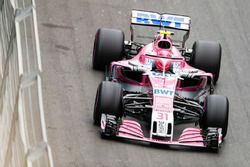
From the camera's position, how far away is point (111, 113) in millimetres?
17375

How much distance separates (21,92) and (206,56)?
38.0 ft

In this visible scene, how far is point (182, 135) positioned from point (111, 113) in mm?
1427

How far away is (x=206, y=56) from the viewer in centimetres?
2019

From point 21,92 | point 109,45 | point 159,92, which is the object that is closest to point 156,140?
point 159,92

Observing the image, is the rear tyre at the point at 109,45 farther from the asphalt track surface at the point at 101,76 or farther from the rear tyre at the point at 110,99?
the rear tyre at the point at 110,99

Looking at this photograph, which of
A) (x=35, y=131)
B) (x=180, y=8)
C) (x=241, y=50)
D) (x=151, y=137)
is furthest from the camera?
(x=180, y=8)

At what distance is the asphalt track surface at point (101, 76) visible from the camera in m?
17.2

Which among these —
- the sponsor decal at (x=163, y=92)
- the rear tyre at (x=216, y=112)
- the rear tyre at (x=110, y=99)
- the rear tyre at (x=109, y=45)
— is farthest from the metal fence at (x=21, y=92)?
the rear tyre at (x=109, y=45)

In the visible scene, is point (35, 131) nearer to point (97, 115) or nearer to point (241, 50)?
point (97, 115)

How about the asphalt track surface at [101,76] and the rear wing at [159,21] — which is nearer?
the asphalt track surface at [101,76]

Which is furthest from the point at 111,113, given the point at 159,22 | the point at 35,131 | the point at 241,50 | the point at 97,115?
the point at 35,131

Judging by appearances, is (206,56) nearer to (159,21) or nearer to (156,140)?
(159,21)

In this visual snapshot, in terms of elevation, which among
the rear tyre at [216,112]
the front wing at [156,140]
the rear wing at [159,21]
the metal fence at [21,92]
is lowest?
the front wing at [156,140]

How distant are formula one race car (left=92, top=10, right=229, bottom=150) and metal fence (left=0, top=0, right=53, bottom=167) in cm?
651
